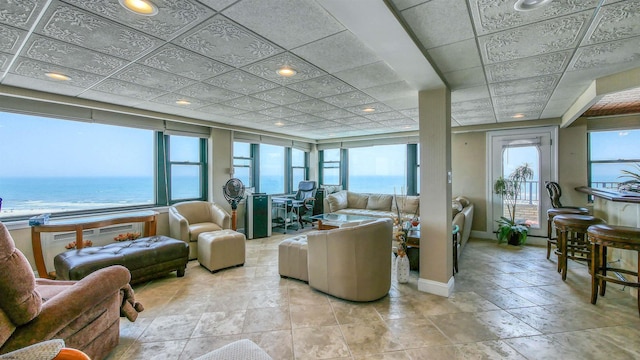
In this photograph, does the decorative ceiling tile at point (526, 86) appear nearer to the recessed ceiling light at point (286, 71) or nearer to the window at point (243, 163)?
the recessed ceiling light at point (286, 71)

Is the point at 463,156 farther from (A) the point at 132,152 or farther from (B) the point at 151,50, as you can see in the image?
(A) the point at 132,152

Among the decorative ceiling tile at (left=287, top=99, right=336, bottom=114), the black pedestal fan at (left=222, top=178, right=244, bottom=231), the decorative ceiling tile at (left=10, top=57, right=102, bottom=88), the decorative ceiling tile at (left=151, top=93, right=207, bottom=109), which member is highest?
the decorative ceiling tile at (left=151, top=93, right=207, bottom=109)

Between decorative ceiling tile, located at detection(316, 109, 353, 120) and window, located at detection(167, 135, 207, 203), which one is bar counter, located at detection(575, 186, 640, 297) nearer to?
decorative ceiling tile, located at detection(316, 109, 353, 120)

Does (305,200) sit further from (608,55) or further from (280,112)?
(608,55)

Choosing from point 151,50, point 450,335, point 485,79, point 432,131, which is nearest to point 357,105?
point 432,131

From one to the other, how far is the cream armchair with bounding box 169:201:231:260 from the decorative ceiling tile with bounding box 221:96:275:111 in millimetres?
1887

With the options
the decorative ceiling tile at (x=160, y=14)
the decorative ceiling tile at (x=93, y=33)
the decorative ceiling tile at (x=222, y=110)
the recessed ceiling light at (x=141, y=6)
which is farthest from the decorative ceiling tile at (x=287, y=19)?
the decorative ceiling tile at (x=222, y=110)

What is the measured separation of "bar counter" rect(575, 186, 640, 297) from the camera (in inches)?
110

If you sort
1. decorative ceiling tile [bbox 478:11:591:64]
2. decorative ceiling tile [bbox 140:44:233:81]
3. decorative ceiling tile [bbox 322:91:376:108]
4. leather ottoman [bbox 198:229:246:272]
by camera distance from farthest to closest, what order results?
leather ottoman [bbox 198:229:246:272] < decorative ceiling tile [bbox 322:91:376:108] < decorative ceiling tile [bbox 140:44:233:81] < decorative ceiling tile [bbox 478:11:591:64]

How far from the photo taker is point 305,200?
6500 mm

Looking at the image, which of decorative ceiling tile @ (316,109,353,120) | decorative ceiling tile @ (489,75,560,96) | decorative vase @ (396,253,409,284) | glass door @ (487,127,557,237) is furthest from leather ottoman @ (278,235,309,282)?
glass door @ (487,127,557,237)

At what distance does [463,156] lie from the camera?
578 centimetres

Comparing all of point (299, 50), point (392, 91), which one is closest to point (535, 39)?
point (392, 91)

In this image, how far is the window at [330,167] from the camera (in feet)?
25.6
